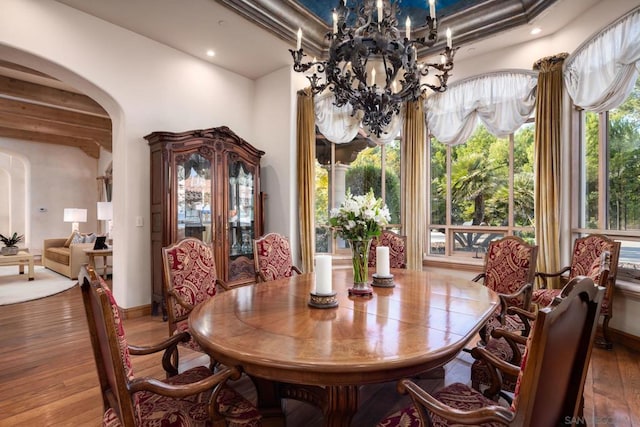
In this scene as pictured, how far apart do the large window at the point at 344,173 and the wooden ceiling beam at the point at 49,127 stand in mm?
A: 5701

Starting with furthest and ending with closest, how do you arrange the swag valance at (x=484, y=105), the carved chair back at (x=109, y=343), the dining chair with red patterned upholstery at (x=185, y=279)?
the swag valance at (x=484, y=105)
the dining chair with red patterned upholstery at (x=185, y=279)
the carved chair back at (x=109, y=343)

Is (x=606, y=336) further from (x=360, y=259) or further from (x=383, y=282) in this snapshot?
(x=360, y=259)

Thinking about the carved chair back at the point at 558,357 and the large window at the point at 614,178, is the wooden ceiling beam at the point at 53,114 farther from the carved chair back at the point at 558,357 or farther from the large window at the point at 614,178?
the large window at the point at 614,178

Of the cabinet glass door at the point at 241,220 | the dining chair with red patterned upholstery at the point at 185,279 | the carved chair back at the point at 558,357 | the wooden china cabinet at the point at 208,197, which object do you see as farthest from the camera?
the cabinet glass door at the point at 241,220

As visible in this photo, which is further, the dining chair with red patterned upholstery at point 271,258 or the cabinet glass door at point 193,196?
the cabinet glass door at point 193,196

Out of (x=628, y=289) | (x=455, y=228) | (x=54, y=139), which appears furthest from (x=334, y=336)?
(x=54, y=139)

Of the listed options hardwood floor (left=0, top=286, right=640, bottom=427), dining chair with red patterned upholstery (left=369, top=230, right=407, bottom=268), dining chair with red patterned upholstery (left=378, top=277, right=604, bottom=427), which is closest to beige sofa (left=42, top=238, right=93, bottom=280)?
hardwood floor (left=0, top=286, right=640, bottom=427)

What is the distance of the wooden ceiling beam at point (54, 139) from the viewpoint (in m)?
8.40

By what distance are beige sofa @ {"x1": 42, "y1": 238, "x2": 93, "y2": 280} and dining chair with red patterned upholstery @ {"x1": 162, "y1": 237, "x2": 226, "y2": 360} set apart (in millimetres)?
4709

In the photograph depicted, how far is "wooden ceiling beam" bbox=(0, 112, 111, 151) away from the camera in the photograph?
23.3ft

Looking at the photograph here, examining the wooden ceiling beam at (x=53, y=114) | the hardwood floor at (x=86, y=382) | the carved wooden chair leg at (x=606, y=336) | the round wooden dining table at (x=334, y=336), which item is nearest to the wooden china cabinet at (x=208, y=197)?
the hardwood floor at (x=86, y=382)

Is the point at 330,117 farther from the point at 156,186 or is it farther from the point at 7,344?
the point at 7,344

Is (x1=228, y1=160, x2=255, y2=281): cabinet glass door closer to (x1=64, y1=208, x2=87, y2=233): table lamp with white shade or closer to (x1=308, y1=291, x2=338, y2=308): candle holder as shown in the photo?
(x1=308, y1=291, x2=338, y2=308): candle holder

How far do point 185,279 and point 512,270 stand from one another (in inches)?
94.4
